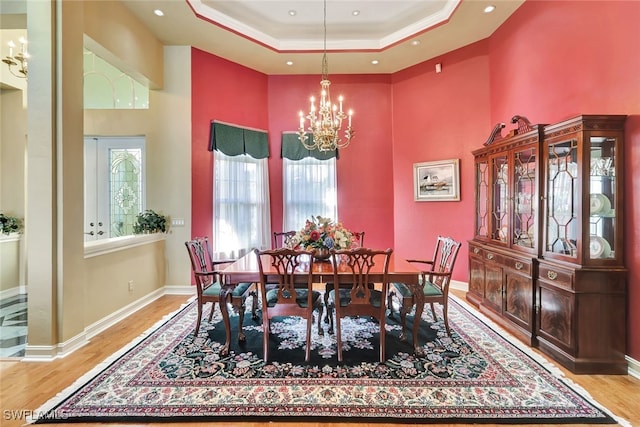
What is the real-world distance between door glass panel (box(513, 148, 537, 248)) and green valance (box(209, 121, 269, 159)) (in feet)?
12.7

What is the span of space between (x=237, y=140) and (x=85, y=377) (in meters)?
3.72

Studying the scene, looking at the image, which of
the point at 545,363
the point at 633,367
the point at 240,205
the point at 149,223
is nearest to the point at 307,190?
the point at 240,205

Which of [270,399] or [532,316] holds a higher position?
[532,316]

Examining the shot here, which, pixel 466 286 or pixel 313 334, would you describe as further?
pixel 466 286

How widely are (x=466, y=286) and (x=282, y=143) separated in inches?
157

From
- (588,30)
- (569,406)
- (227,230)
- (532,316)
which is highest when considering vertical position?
(588,30)

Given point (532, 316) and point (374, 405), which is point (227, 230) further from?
point (532, 316)

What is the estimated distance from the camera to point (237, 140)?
4.98 m

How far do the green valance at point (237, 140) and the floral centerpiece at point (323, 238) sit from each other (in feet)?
→ 8.21

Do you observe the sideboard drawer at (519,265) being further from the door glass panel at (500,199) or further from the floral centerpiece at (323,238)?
the floral centerpiece at (323,238)

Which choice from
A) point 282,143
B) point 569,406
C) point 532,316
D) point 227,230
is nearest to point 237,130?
point 282,143

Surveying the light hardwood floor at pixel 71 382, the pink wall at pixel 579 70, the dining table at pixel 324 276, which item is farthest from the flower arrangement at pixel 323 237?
the pink wall at pixel 579 70

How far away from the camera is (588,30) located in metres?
2.73

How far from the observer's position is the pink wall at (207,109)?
14.9 ft
